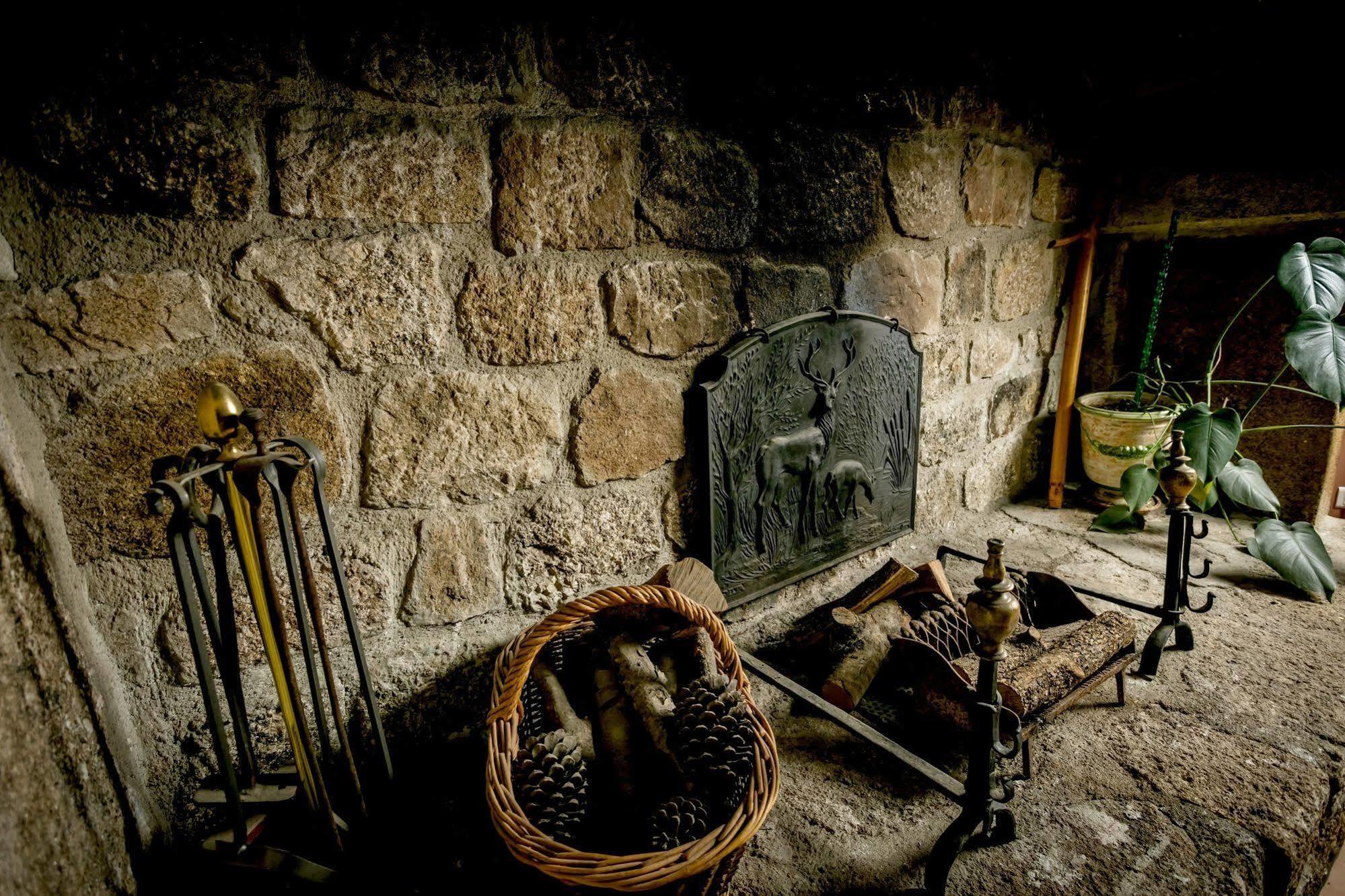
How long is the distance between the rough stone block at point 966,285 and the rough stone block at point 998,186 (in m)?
0.08

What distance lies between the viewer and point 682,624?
1153 millimetres

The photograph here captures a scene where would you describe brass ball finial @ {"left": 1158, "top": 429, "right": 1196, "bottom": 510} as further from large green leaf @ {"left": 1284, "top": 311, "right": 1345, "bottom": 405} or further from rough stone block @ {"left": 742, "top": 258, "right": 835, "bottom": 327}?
rough stone block @ {"left": 742, "top": 258, "right": 835, "bottom": 327}

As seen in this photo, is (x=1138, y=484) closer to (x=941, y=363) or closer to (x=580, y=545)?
(x=941, y=363)

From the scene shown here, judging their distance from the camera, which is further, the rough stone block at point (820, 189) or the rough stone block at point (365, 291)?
the rough stone block at point (820, 189)

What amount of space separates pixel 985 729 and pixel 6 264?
1321 millimetres

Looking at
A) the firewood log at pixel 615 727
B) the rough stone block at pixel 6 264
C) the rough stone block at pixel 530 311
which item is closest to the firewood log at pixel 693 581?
the firewood log at pixel 615 727

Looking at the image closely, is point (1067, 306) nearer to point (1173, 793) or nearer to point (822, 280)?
point (822, 280)

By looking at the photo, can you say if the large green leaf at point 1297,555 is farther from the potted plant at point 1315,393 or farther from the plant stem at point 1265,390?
the plant stem at point 1265,390

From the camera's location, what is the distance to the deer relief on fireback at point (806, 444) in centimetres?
136

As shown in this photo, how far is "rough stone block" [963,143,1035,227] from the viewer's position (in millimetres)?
1759

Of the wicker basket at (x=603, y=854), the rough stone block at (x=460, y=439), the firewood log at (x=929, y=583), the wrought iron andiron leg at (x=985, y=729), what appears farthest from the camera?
the firewood log at (x=929, y=583)

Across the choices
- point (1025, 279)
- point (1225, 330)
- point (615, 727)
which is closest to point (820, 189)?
point (1025, 279)

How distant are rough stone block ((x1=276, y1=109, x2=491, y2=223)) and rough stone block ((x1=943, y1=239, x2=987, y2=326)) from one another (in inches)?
49.1

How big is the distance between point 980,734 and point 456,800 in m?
0.76
